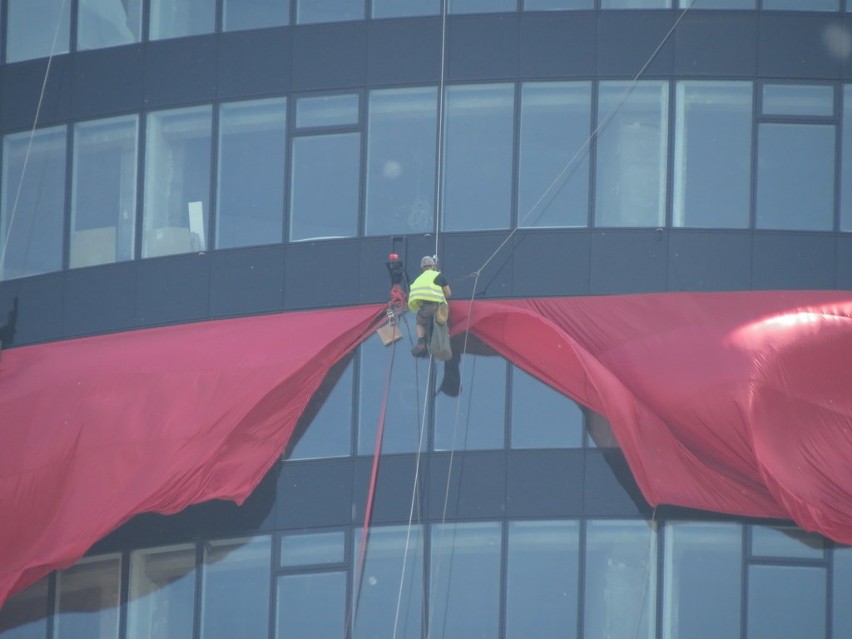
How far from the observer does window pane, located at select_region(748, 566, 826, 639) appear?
1040 inches

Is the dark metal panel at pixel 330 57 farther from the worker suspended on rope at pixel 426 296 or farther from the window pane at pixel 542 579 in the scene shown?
the window pane at pixel 542 579

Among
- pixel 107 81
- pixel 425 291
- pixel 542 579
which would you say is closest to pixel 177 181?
pixel 107 81

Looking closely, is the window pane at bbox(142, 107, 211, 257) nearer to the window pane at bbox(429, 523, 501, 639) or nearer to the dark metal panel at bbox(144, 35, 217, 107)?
the dark metal panel at bbox(144, 35, 217, 107)

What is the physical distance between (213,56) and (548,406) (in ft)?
23.5

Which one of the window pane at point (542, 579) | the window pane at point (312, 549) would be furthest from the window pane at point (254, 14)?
the window pane at point (542, 579)

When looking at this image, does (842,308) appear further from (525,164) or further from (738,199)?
(525,164)

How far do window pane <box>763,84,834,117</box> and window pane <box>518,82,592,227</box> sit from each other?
2.48 metres

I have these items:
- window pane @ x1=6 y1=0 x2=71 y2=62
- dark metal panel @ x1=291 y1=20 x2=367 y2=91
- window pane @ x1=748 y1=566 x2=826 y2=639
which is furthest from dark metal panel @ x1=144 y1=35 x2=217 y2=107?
window pane @ x1=748 y1=566 x2=826 y2=639

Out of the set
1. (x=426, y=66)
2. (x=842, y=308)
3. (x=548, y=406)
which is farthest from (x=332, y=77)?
(x=842, y=308)

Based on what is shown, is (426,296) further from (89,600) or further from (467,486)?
(89,600)

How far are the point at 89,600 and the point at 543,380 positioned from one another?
689 centimetres

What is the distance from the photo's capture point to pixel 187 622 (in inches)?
1087

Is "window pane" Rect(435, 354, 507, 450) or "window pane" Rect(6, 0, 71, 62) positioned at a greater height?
"window pane" Rect(6, 0, 71, 62)

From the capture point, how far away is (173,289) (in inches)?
1142
